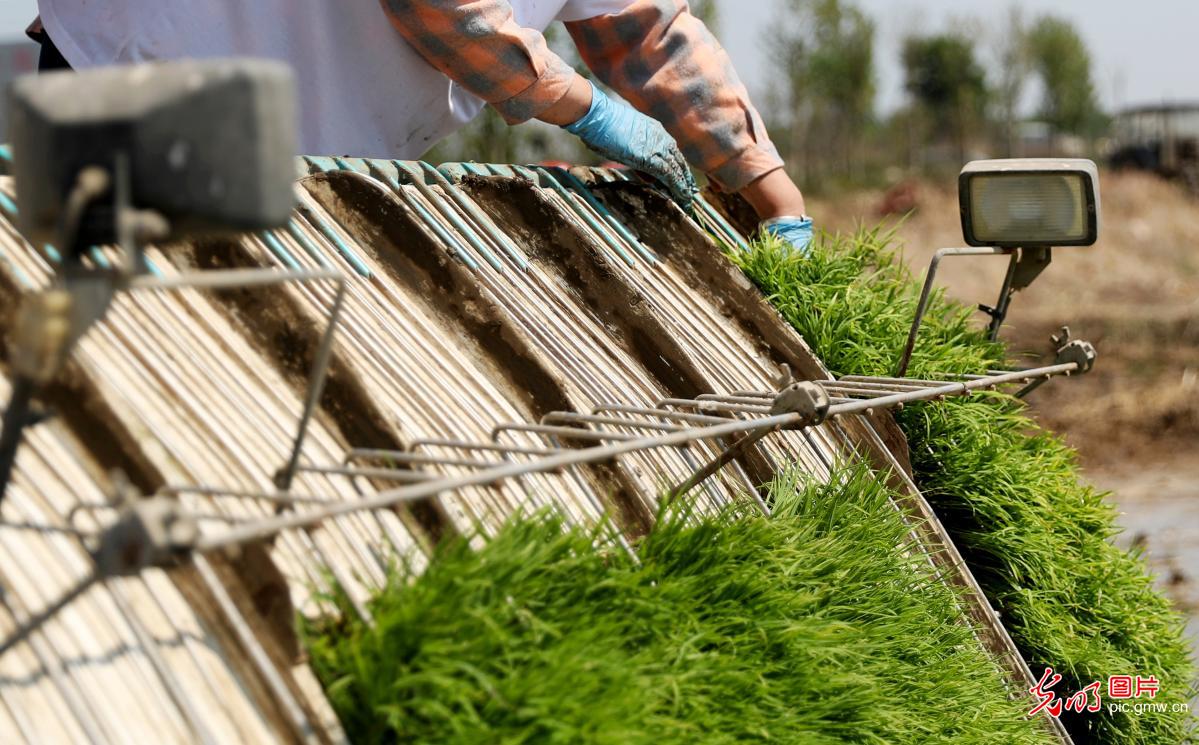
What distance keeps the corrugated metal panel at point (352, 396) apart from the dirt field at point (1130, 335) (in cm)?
89

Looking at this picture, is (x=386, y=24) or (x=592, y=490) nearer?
(x=592, y=490)

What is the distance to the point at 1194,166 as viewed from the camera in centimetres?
2966

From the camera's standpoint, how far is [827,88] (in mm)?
34844

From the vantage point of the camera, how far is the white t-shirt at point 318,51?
9.78ft

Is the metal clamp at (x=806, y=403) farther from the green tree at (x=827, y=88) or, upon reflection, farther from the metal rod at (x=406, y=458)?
the green tree at (x=827, y=88)

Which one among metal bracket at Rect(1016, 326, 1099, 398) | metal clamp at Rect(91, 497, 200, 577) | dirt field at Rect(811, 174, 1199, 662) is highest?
metal clamp at Rect(91, 497, 200, 577)

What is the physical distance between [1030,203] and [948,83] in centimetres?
4085

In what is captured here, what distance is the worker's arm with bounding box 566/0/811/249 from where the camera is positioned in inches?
142

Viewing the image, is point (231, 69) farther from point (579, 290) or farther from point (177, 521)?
point (579, 290)

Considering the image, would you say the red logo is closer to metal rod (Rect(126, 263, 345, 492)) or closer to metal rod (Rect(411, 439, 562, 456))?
metal rod (Rect(411, 439, 562, 456))

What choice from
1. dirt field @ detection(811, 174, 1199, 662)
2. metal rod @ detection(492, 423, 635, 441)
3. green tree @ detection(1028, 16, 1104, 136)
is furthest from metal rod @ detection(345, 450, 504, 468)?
green tree @ detection(1028, 16, 1104, 136)

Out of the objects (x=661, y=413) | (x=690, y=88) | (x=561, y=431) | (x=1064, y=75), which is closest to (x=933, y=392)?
(x=661, y=413)

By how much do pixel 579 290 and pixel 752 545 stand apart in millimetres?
860

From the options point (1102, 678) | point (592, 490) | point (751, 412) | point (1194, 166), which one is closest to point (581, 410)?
point (592, 490)
